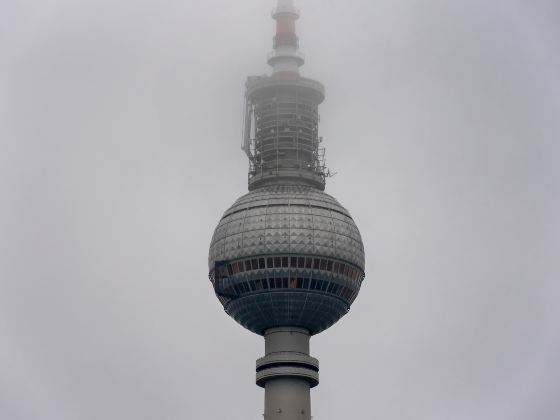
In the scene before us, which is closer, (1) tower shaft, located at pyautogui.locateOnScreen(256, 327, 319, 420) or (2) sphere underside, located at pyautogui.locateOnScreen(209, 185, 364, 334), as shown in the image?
(1) tower shaft, located at pyautogui.locateOnScreen(256, 327, 319, 420)

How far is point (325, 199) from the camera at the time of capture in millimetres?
199250

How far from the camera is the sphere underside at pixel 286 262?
627ft

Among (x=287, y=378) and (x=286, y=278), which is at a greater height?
(x=286, y=278)

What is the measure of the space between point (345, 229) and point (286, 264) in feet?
37.5

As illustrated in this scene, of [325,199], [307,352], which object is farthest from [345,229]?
[307,352]

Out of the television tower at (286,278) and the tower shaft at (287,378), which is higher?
the television tower at (286,278)

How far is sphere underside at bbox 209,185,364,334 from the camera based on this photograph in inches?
7525

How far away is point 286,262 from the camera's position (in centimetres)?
19088

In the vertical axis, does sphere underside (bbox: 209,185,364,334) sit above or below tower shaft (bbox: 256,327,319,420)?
above

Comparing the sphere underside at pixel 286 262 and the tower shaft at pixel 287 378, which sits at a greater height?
the sphere underside at pixel 286 262

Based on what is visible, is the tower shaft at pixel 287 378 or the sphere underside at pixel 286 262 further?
the sphere underside at pixel 286 262

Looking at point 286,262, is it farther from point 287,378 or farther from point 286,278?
point 287,378

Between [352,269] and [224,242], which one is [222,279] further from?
[352,269]

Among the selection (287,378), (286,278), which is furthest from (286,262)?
(287,378)
